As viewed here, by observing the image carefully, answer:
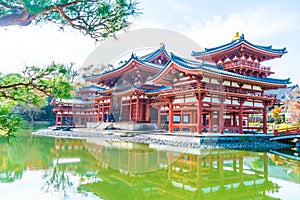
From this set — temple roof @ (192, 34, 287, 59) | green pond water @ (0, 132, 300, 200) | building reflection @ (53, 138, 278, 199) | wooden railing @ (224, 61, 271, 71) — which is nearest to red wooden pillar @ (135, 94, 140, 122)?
temple roof @ (192, 34, 287, 59)

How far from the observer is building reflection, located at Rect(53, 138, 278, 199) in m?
6.12

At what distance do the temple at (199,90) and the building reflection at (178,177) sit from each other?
5178mm

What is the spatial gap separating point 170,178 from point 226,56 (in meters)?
14.9

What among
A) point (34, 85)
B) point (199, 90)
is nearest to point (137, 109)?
point (199, 90)

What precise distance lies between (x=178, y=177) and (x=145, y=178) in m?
1.04

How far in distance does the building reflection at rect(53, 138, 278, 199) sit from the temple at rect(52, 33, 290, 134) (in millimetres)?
5178

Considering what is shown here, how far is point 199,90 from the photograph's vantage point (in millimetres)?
14523

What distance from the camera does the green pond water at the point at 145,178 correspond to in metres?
5.98

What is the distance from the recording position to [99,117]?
29.8 metres

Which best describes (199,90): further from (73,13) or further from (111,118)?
(111,118)

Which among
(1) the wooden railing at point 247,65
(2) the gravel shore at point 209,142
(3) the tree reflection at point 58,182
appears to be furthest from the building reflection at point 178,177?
(1) the wooden railing at point 247,65

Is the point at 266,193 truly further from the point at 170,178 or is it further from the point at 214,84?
the point at 214,84

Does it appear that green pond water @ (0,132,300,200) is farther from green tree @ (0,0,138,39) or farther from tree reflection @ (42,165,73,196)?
green tree @ (0,0,138,39)

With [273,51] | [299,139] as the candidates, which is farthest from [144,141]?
[273,51]
